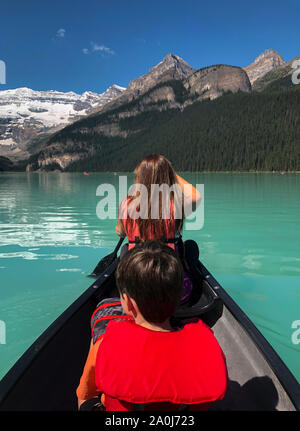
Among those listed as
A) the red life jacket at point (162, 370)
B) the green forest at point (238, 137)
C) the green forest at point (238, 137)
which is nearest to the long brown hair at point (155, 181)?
the red life jacket at point (162, 370)

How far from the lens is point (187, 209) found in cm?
387

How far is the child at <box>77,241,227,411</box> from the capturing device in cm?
162

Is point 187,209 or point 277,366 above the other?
point 187,209

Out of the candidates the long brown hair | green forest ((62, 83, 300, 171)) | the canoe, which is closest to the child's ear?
the canoe

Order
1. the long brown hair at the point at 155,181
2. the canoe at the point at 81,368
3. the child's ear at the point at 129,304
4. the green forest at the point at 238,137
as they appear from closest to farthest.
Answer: the child's ear at the point at 129,304, the canoe at the point at 81,368, the long brown hair at the point at 155,181, the green forest at the point at 238,137

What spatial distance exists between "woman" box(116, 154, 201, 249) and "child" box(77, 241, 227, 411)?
1.71 m

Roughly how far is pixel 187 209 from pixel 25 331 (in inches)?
151

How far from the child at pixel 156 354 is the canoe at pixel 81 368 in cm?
13

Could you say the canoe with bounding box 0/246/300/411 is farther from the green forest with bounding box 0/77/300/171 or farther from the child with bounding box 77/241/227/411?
the green forest with bounding box 0/77/300/171

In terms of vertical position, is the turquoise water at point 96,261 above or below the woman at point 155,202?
below

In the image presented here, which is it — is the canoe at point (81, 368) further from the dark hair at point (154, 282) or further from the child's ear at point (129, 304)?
the child's ear at point (129, 304)

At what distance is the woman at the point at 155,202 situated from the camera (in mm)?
3557

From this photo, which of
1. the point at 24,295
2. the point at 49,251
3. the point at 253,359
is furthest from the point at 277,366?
the point at 49,251
